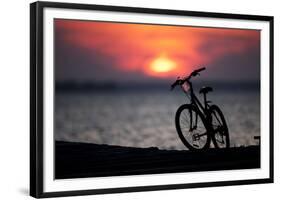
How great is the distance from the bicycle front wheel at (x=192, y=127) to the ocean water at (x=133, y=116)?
6 centimetres

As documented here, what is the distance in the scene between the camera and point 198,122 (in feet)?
25.6

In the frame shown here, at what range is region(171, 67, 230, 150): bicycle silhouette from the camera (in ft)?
25.0

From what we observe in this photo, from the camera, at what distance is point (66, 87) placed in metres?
6.97

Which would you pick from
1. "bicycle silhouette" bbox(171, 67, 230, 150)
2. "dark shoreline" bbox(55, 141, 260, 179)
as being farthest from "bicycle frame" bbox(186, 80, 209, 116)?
"dark shoreline" bbox(55, 141, 260, 179)

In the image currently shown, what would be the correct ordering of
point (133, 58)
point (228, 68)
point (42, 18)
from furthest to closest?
point (228, 68) < point (133, 58) < point (42, 18)

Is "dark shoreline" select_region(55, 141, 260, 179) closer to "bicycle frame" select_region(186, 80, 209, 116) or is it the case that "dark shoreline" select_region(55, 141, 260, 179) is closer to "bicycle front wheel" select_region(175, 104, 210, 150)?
"bicycle front wheel" select_region(175, 104, 210, 150)

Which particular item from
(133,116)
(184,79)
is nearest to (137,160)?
(133,116)

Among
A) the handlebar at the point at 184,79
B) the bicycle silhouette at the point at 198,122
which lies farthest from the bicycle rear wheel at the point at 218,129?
the handlebar at the point at 184,79

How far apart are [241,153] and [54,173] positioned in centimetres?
214

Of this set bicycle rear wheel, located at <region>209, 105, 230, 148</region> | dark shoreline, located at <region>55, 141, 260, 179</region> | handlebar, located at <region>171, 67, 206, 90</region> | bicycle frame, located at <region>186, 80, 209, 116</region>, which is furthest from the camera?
bicycle rear wheel, located at <region>209, 105, 230, 148</region>

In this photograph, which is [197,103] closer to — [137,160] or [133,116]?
[133,116]

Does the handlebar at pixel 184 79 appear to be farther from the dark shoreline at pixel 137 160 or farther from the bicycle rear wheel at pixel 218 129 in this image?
the dark shoreline at pixel 137 160
